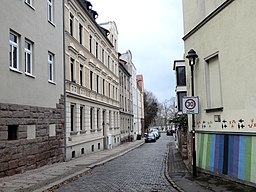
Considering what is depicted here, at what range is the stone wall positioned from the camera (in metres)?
12.4

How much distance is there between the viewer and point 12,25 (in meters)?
13.3

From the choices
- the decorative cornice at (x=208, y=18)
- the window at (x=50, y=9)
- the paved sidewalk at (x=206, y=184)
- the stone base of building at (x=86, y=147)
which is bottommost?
the stone base of building at (x=86, y=147)

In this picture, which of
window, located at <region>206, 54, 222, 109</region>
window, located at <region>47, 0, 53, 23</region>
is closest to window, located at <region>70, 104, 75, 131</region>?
window, located at <region>47, 0, 53, 23</region>

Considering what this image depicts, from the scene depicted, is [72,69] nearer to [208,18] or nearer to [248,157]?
[208,18]

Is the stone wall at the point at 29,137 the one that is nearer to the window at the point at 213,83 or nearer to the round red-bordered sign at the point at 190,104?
the round red-bordered sign at the point at 190,104

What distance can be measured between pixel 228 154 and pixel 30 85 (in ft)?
29.3

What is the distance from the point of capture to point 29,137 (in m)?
14.5

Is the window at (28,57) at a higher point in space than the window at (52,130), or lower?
higher

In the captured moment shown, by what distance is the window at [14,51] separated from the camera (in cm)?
1343

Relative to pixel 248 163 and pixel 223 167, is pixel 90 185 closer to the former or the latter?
pixel 223 167

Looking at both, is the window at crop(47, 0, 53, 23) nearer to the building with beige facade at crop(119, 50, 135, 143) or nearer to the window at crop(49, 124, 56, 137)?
the window at crop(49, 124, 56, 137)

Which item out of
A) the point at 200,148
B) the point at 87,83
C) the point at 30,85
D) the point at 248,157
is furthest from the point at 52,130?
the point at 248,157

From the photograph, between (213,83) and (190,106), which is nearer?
(213,83)

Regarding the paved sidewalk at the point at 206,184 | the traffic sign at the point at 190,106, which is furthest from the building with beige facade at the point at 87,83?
the paved sidewalk at the point at 206,184
